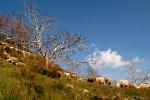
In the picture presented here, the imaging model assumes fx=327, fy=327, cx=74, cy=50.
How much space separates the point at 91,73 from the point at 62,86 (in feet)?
179

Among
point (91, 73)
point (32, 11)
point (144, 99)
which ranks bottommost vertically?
point (144, 99)

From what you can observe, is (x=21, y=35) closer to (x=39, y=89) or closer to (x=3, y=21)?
(x=3, y=21)

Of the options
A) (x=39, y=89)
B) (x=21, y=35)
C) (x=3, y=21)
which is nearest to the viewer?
(x=39, y=89)

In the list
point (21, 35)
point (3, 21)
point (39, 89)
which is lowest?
point (39, 89)

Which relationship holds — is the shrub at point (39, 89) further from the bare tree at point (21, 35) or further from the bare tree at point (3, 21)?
the bare tree at point (3, 21)

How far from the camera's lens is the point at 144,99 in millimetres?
13703

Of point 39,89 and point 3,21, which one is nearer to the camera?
point 39,89

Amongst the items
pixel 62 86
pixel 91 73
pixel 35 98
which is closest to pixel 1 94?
pixel 35 98

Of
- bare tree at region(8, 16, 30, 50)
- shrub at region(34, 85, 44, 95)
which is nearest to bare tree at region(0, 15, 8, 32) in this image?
bare tree at region(8, 16, 30, 50)

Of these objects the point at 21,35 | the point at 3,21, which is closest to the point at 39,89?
the point at 21,35

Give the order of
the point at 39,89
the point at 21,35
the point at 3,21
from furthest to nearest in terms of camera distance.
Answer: the point at 3,21 < the point at 21,35 < the point at 39,89

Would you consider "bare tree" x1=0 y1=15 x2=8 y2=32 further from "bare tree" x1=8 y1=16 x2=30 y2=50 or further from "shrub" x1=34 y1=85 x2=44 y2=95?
"shrub" x1=34 y1=85 x2=44 y2=95

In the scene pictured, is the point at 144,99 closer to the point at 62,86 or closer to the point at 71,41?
the point at 62,86

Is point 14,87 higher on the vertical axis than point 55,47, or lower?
lower
